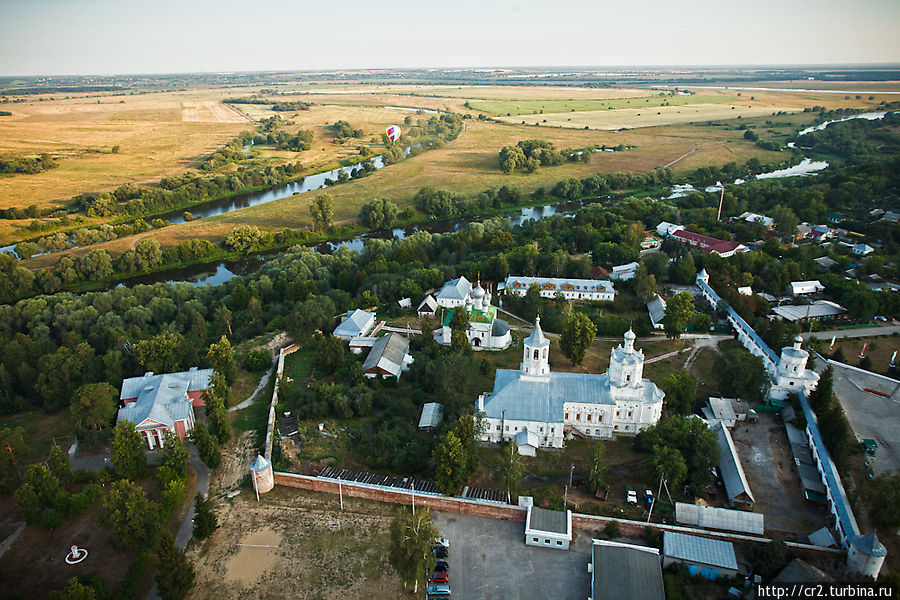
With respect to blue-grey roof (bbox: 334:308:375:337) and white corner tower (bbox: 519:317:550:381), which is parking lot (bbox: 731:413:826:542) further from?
blue-grey roof (bbox: 334:308:375:337)

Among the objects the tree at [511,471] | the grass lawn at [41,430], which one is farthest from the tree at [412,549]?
the grass lawn at [41,430]

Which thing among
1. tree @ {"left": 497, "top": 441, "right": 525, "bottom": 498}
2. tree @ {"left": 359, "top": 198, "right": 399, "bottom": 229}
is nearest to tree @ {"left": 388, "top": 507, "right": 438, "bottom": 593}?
tree @ {"left": 497, "top": 441, "right": 525, "bottom": 498}

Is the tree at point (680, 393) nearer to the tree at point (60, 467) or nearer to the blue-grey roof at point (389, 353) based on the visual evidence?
the blue-grey roof at point (389, 353)

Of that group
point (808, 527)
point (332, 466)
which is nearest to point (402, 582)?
point (332, 466)

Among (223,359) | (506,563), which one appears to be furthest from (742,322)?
(223,359)

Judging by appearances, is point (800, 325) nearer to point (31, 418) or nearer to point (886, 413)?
point (886, 413)

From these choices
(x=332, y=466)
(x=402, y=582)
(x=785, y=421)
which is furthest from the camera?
(x=785, y=421)
